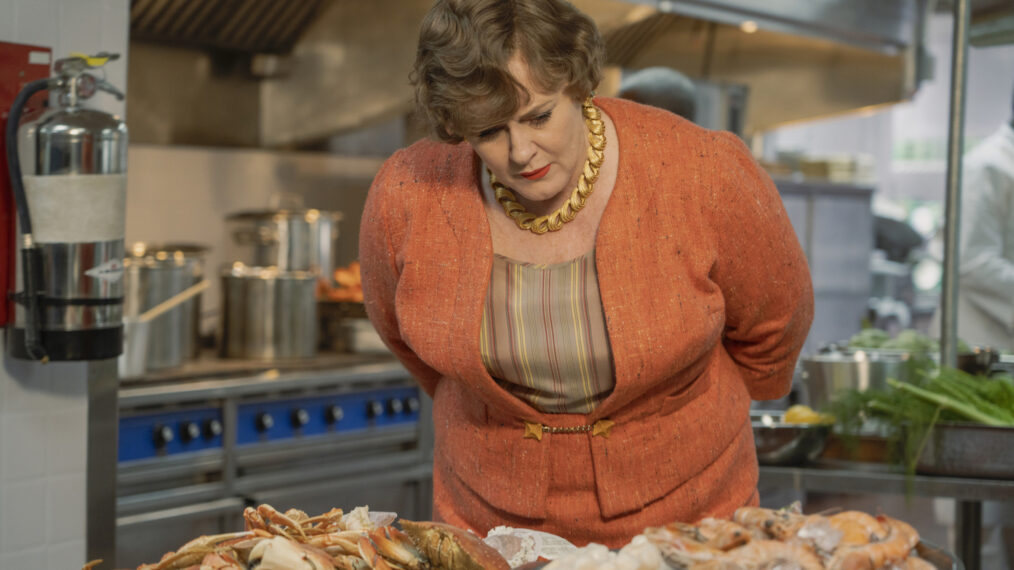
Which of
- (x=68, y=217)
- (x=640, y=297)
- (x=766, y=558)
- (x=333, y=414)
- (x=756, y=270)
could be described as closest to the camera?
A: (x=766, y=558)

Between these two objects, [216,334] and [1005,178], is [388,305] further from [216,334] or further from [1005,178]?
[1005,178]

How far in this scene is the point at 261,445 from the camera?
11.3ft

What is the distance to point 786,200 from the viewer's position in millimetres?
5520

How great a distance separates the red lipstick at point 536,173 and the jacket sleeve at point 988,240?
2954 millimetres

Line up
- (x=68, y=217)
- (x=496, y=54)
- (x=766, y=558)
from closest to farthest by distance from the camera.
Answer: (x=766, y=558) → (x=496, y=54) → (x=68, y=217)

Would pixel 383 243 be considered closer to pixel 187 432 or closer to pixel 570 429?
pixel 570 429

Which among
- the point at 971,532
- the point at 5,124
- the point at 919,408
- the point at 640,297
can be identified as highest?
the point at 5,124

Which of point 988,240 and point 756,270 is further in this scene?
point 988,240

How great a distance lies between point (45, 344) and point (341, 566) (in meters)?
1.42

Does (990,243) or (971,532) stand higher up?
(990,243)

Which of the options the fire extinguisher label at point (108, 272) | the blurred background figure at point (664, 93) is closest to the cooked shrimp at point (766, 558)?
the fire extinguisher label at point (108, 272)

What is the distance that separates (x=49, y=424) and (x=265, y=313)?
1325mm

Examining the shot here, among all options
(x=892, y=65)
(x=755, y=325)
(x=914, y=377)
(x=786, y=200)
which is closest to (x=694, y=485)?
(x=755, y=325)

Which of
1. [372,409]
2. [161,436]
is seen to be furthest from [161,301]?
[372,409]
